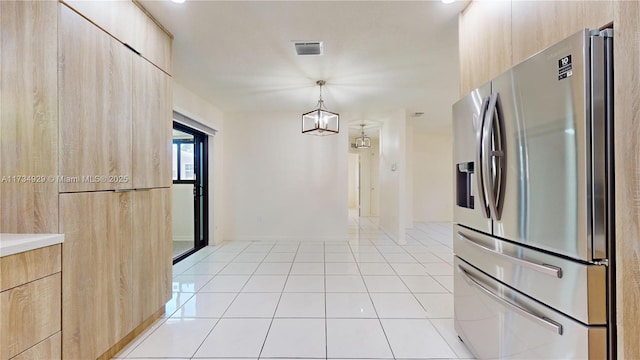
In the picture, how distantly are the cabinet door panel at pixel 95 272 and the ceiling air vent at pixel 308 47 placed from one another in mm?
2033

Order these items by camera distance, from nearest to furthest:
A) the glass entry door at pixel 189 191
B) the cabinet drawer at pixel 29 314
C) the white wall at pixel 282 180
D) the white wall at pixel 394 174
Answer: the cabinet drawer at pixel 29 314
the glass entry door at pixel 189 191
the white wall at pixel 394 174
the white wall at pixel 282 180

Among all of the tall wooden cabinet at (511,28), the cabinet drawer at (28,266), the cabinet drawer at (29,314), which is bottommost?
the cabinet drawer at (29,314)

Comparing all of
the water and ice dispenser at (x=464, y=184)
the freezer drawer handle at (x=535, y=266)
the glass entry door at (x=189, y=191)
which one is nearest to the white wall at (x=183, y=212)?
the glass entry door at (x=189, y=191)

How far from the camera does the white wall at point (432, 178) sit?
826 cm

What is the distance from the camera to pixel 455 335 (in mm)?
2131

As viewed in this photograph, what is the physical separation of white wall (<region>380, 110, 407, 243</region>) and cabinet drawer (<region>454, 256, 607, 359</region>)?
345 cm

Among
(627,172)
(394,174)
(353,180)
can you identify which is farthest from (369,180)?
(627,172)

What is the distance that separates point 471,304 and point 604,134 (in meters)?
1.24

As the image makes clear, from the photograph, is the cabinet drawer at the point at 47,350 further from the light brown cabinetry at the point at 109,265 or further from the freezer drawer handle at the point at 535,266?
the freezer drawer handle at the point at 535,266

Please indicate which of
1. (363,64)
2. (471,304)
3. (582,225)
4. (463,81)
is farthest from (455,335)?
(363,64)

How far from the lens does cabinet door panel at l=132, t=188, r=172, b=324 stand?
2.08 m

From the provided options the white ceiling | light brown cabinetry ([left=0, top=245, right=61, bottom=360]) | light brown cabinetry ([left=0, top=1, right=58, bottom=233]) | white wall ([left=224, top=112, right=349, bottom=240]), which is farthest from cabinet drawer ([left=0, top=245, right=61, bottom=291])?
white wall ([left=224, top=112, right=349, bottom=240])

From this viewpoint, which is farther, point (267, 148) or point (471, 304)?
point (267, 148)

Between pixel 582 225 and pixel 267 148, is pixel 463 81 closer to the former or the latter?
pixel 582 225
